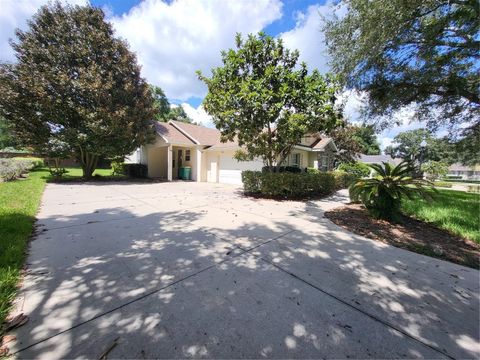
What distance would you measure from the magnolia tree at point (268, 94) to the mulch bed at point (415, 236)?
11.9 feet

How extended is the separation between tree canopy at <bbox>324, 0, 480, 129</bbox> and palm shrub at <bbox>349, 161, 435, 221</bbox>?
329 centimetres

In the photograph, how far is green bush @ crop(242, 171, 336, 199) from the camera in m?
9.30

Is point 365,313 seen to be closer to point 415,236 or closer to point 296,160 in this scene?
point 415,236

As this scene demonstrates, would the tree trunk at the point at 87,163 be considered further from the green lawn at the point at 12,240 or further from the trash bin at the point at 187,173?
the green lawn at the point at 12,240

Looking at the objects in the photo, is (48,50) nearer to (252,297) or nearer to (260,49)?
(260,49)

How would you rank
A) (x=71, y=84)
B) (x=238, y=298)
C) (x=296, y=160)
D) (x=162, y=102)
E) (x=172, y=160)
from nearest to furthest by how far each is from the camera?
1. (x=238, y=298)
2. (x=71, y=84)
3. (x=296, y=160)
4. (x=172, y=160)
5. (x=162, y=102)

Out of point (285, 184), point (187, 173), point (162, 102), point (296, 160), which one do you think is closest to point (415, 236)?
point (285, 184)

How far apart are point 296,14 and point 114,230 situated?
9430 millimetres

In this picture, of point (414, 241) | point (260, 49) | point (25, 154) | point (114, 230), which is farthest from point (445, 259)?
point (25, 154)

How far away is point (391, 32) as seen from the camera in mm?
5789

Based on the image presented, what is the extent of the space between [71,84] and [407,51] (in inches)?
616

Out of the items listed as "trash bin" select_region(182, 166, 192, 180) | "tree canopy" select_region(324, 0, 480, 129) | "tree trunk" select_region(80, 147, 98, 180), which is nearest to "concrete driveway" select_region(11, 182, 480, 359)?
"tree canopy" select_region(324, 0, 480, 129)

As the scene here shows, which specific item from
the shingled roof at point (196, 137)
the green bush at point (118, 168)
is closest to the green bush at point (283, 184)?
the shingled roof at point (196, 137)

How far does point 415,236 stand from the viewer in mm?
4953
